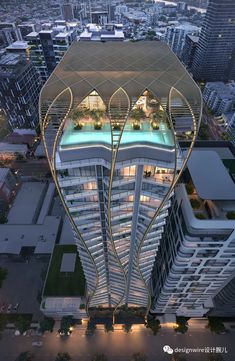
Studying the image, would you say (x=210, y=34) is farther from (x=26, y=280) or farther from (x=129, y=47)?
(x=26, y=280)

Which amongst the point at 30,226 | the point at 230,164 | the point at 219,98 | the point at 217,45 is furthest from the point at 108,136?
the point at 217,45

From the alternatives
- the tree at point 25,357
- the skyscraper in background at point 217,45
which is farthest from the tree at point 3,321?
the skyscraper in background at point 217,45

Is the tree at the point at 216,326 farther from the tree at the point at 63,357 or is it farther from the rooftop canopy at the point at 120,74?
the rooftop canopy at the point at 120,74

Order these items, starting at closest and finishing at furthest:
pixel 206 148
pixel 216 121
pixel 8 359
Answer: pixel 206 148 < pixel 8 359 < pixel 216 121

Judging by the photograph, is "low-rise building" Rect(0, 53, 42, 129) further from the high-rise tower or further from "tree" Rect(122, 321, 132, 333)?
"tree" Rect(122, 321, 132, 333)

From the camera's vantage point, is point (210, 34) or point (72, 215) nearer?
point (72, 215)

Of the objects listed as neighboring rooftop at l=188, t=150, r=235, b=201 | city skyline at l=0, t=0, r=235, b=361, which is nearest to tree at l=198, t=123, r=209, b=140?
city skyline at l=0, t=0, r=235, b=361

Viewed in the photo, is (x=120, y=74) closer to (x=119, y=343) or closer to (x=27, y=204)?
(x=119, y=343)

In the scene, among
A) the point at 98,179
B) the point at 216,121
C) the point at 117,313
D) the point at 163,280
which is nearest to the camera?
the point at 98,179

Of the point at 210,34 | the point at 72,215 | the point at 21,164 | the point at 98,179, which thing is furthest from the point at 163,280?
the point at 210,34
